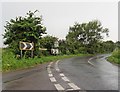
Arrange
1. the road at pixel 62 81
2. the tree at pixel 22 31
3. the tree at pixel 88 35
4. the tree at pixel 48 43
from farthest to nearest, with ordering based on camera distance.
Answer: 1. the tree at pixel 88 35
2. the tree at pixel 48 43
3. the tree at pixel 22 31
4. the road at pixel 62 81

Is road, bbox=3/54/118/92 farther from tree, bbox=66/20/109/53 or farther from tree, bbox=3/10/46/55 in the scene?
tree, bbox=66/20/109/53

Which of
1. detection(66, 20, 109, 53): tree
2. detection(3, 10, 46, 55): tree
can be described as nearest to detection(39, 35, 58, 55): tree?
detection(3, 10, 46, 55): tree

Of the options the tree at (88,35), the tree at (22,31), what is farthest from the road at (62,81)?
the tree at (88,35)

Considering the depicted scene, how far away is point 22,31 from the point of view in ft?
100

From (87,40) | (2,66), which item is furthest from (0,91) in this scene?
(87,40)

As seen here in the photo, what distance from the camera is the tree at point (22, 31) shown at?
3010 cm

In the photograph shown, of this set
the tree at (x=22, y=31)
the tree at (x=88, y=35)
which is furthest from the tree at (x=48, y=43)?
the tree at (x=88, y=35)

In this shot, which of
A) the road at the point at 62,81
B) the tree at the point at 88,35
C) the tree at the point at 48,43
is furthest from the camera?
the tree at the point at 88,35

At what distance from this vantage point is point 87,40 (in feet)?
310

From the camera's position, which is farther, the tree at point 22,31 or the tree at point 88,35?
the tree at point 88,35

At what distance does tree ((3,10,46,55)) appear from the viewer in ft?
98.7

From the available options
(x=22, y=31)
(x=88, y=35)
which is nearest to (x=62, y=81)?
(x=22, y=31)

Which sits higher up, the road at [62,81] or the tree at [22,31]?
the tree at [22,31]

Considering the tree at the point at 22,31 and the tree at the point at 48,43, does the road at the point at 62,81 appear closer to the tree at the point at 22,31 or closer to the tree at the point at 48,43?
the tree at the point at 22,31
